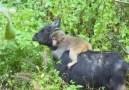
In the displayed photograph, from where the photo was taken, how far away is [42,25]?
586 centimetres

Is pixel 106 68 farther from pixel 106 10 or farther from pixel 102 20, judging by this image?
pixel 106 10

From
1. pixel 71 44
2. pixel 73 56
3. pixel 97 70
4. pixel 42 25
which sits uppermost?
pixel 42 25

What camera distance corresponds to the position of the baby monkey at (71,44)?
459 cm

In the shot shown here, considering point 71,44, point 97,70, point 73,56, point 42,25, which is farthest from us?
point 42,25

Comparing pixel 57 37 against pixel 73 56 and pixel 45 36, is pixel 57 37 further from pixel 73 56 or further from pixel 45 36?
pixel 73 56

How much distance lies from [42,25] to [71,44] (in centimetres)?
126

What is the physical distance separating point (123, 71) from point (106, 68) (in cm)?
20

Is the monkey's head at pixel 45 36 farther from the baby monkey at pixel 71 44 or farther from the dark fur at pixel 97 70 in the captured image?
the dark fur at pixel 97 70

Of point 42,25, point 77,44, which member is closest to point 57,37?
point 77,44

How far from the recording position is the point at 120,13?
592 cm

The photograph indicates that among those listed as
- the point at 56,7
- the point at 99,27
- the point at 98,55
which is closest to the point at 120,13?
the point at 99,27

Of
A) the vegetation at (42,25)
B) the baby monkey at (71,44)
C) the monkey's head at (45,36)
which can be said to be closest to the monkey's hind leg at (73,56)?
the baby monkey at (71,44)

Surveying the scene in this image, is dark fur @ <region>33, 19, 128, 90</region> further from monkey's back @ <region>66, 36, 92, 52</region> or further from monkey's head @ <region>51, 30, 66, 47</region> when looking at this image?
monkey's head @ <region>51, 30, 66, 47</region>

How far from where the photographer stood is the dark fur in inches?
167
